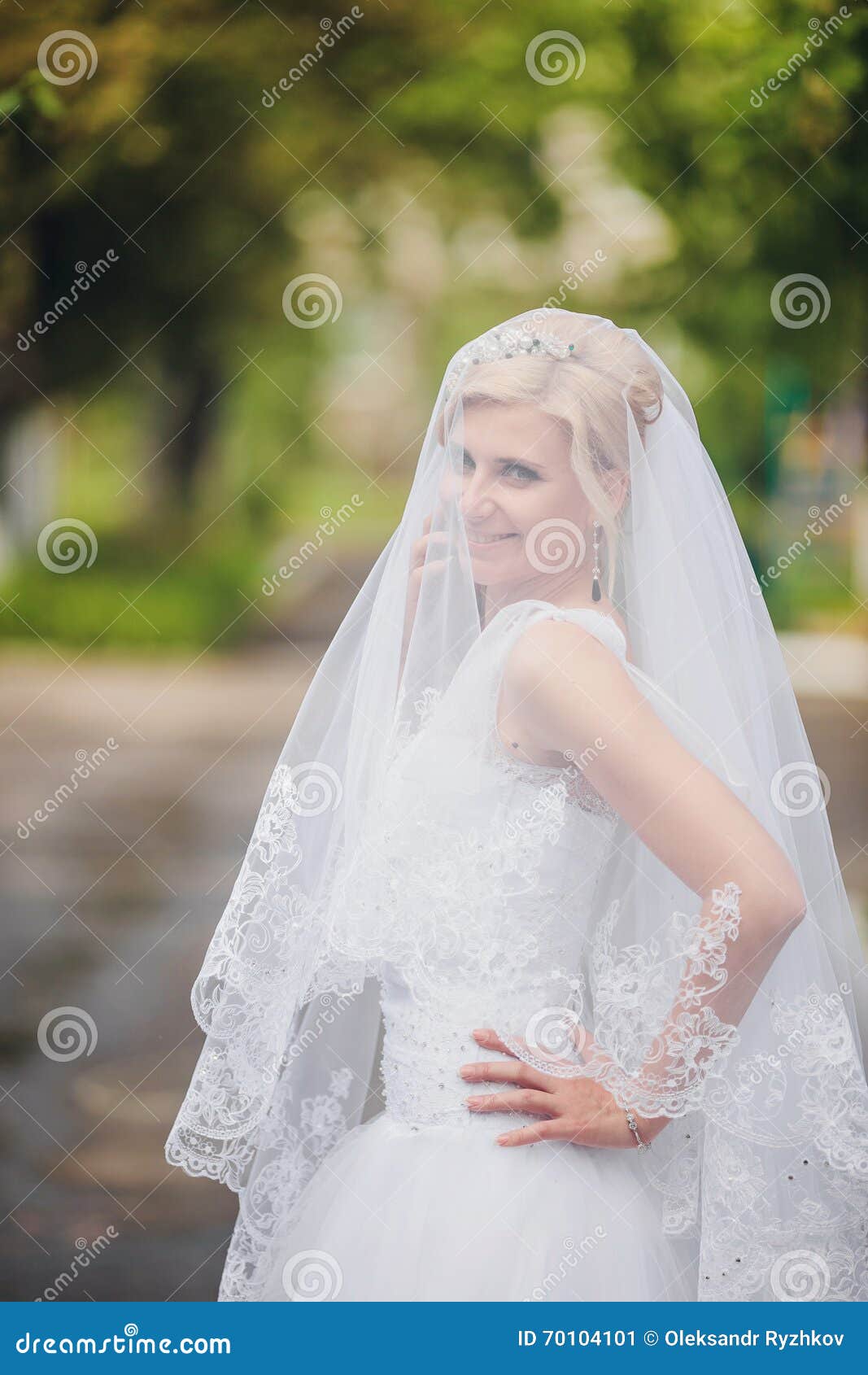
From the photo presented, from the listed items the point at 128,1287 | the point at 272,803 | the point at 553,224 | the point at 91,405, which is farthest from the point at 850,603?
the point at 272,803

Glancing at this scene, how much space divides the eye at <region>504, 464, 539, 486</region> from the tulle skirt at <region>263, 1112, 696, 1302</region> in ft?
2.05

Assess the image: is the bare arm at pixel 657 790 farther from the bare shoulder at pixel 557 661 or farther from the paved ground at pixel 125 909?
the paved ground at pixel 125 909

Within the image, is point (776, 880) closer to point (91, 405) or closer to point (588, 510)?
point (588, 510)

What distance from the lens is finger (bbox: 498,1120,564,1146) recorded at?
1161 millimetres

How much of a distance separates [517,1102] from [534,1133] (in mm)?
31

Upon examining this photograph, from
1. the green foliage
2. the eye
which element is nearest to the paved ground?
the eye

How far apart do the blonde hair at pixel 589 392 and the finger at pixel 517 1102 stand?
51cm

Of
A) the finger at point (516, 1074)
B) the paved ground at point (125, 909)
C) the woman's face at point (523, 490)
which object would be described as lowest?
the paved ground at point (125, 909)

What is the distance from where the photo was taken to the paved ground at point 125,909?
2363mm

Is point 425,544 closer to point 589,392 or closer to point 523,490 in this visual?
point 523,490

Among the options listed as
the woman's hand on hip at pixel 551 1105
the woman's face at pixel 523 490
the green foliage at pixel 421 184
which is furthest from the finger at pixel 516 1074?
the green foliage at pixel 421 184

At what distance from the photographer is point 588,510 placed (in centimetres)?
130

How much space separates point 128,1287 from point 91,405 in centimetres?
452

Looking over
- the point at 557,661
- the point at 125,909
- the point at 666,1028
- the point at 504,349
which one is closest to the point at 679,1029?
the point at 666,1028
